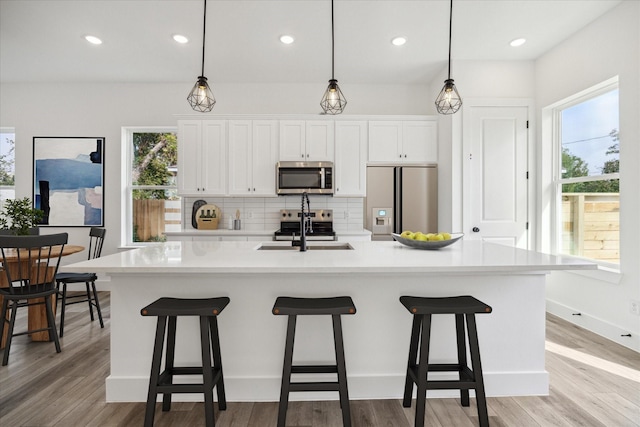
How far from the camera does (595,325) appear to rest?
10.9 feet

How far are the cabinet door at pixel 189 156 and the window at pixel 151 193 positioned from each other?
608 millimetres

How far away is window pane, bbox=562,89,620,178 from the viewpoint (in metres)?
3.29

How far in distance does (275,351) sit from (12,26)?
3988 mm

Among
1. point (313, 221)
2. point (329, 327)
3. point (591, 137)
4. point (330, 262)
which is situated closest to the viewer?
point (330, 262)

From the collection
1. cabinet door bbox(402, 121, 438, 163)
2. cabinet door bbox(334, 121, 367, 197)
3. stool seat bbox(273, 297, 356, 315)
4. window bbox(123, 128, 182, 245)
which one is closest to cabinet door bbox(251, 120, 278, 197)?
cabinet door bbox(334, 121, 367, 197)

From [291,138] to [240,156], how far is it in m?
0.70

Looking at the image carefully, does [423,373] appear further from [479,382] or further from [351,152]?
[351,152]

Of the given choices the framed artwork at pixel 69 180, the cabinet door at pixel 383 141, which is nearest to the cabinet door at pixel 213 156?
the framed artwork at pixel 69 180

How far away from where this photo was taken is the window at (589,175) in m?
3.29

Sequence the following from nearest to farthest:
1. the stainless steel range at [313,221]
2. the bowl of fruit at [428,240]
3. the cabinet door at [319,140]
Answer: the bowl of fruit at [428,240] < the cabinet door at [319,140] < the stainless steel range at [313,221]

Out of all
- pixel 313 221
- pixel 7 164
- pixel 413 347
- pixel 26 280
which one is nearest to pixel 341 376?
pixel 413 347

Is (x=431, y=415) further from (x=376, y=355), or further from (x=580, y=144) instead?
(x=580, y=144)

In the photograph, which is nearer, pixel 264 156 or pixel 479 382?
pixel 479 382

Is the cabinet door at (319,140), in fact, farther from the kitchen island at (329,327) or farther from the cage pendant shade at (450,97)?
the kitchen island at (329,327)
